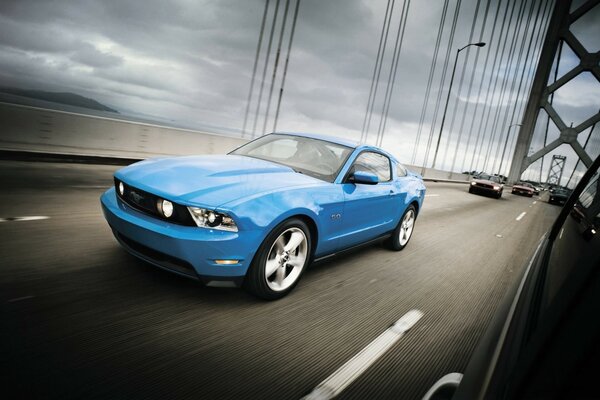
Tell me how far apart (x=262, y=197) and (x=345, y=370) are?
131 cm

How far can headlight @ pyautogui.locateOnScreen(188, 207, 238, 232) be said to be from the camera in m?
2.41

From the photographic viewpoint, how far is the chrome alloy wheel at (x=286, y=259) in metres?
2.85

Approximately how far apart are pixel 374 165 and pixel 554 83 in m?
73.0

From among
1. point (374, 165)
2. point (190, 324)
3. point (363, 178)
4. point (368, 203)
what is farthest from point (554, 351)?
point (374, 165)

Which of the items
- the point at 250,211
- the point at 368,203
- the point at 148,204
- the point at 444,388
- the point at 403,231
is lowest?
the point at 444,388

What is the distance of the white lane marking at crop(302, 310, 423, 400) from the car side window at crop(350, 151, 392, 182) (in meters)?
1.60

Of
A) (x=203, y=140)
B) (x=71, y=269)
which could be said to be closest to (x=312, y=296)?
(x=71, y=269)

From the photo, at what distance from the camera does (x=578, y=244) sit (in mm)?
1245

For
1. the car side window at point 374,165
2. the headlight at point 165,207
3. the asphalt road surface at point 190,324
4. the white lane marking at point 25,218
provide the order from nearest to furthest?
the asphalt road surface at point 190,324 → the headlight at point 165,207 → the white lane marking at point 25,218 → the car side window at point 374,165

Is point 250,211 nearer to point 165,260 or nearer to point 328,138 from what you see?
point 165,260

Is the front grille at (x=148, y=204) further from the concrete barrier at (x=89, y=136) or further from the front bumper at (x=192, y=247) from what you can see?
the concrete barrier at (x=89, y=136)

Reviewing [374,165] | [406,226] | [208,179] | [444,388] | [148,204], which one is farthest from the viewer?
[406,226]

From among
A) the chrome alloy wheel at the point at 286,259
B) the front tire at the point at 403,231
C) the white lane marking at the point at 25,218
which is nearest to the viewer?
the chrome alloy wheel at the point at 286,259

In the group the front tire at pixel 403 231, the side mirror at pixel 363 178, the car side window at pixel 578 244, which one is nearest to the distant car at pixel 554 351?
the car side window at pixel 578 244
